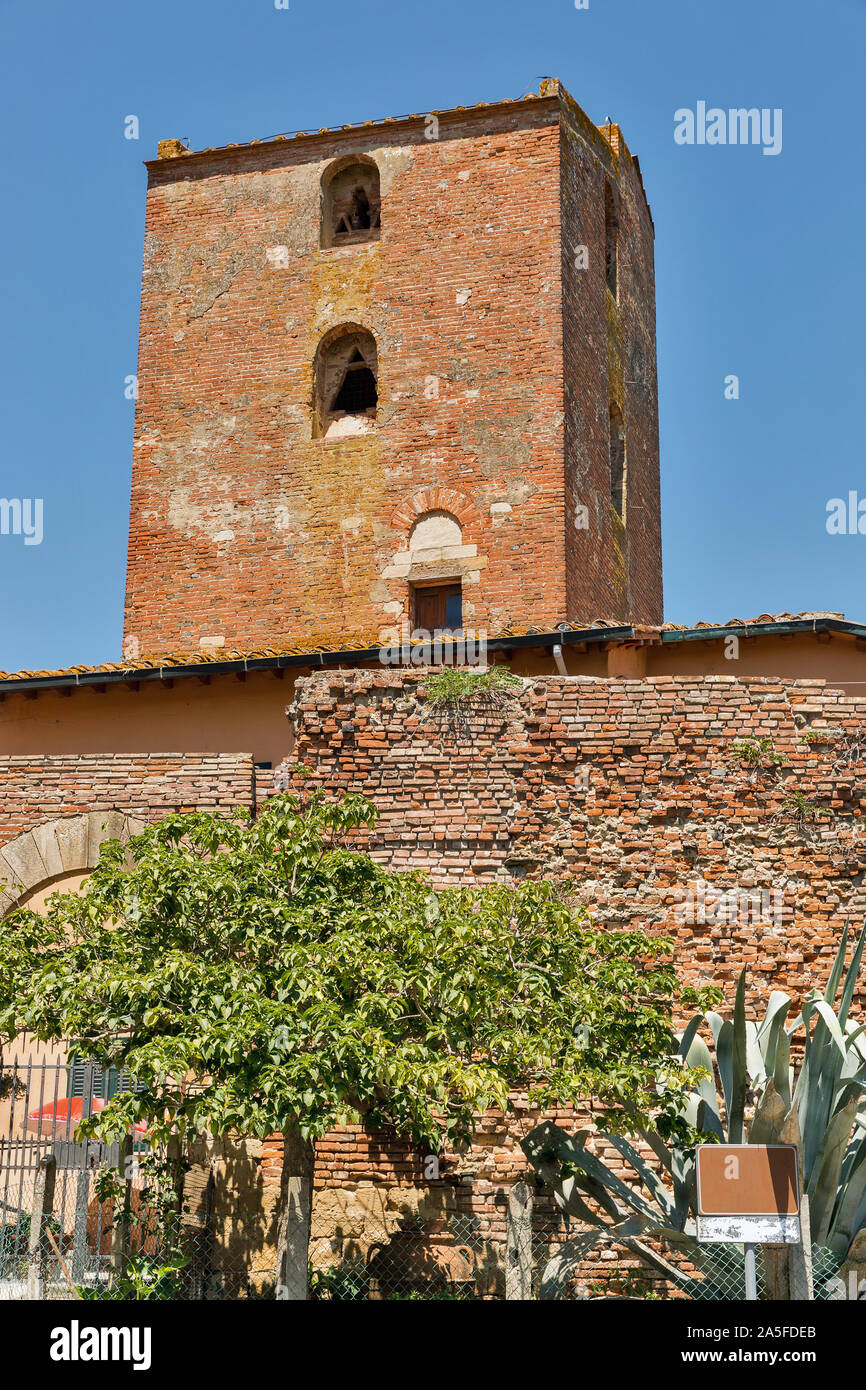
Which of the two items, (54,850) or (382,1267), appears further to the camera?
(54,850)

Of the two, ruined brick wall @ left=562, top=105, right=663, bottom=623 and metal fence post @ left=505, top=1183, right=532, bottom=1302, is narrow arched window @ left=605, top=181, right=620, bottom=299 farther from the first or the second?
metal fence post @ left=505, top=1183, right=532, bottom=1302

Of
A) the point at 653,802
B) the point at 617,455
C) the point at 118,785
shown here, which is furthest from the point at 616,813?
the point at 617,455

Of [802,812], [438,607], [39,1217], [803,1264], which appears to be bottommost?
[803,1264]

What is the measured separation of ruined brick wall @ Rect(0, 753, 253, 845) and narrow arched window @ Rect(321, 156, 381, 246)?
943 centimetres

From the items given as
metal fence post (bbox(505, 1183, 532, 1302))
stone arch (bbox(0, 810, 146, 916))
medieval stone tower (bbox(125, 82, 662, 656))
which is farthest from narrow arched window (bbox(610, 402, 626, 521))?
metal fence post (bbox(505, 1183, 532, 1302))

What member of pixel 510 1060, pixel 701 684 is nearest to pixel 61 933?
pixel 510 1060

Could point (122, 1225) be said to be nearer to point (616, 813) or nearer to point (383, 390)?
point (616, 813)

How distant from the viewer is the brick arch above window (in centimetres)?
1689

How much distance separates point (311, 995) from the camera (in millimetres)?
7727

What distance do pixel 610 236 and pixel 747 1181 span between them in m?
15.5

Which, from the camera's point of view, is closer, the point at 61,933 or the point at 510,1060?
the point at 510,1060

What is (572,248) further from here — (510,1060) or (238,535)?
(510,1060)

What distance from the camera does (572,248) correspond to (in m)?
17.8
